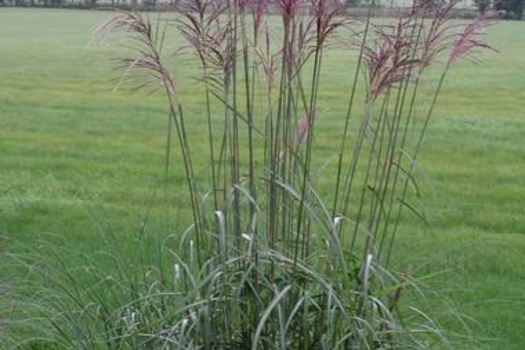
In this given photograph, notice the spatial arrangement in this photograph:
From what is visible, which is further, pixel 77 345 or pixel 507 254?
pixel 507 254

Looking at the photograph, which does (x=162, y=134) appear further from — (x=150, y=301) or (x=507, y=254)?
(x=150, y=301)

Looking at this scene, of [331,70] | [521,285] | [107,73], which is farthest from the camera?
[331,70]

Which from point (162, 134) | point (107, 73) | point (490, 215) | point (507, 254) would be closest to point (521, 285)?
point (507, 254)

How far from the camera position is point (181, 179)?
9562mm

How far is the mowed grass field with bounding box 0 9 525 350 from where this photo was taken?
6242 mm

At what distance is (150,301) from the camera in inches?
159

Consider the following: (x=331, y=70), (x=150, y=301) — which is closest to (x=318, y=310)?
(x=150, y=301)

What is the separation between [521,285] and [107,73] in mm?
15439

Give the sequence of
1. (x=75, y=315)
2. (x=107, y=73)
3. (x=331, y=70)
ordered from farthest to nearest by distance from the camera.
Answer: (x=331, y=70) < (x=107, y=73) < (x=75, y=315)

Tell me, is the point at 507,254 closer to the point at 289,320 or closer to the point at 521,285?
the point at 521,285

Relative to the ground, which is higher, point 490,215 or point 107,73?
point 490,215

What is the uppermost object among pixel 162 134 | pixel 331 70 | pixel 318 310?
pixel 318 310

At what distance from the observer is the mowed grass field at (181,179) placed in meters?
6.24

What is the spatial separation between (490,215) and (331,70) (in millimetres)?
15167
